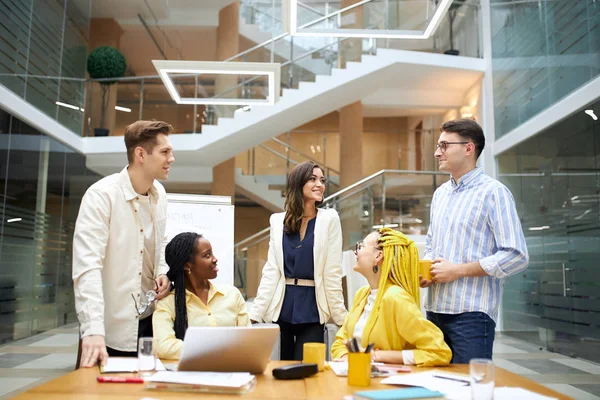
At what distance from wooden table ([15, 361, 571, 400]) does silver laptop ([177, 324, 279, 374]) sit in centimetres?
8

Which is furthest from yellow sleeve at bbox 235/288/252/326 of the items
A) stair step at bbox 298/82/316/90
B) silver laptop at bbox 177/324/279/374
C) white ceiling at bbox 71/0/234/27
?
white ceiling at bbox 71/0/234/27

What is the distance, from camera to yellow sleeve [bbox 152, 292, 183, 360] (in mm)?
2205

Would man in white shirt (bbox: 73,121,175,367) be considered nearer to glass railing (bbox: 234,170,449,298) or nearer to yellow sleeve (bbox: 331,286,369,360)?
yellow sleeve (bbox: 331,286,369,360)

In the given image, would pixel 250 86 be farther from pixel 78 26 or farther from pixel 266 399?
pixel 266 399

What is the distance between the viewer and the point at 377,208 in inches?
330

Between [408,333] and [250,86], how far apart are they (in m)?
7.29

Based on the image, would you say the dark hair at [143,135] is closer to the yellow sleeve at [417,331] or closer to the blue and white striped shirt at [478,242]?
the yellow sleeve at [417,331]

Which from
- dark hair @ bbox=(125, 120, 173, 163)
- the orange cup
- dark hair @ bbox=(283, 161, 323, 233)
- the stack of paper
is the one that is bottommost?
the stack of paper

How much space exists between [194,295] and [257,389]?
90 centimetres

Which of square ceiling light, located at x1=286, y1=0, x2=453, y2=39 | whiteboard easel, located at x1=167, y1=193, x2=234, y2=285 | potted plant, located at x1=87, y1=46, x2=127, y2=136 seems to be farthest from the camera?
potted plant, located at x1=87, y1=46, x2=127, y2=136

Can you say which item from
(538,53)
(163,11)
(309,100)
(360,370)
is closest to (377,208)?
(309,100)

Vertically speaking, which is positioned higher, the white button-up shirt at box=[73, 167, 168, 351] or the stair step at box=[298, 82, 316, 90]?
the stair step at box=[298, 82, 316, 90]

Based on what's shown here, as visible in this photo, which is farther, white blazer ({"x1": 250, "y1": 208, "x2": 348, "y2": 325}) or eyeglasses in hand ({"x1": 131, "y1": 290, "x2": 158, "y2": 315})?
white blazer ({"x1": 250, "y1": 208, "x2": 348, "y2": 325})

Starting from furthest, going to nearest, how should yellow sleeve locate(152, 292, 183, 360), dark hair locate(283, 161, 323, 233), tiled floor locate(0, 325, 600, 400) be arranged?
tiled floor locate(0, 325, 600, 400), dark hair locate(283, 161, 323, 233), yellow sleeve locate(152, 292, 183, 360)
